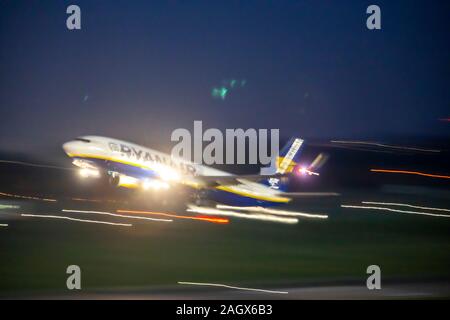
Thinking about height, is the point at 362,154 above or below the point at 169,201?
above

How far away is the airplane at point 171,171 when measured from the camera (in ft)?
136

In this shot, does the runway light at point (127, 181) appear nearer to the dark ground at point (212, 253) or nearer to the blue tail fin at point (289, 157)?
the dark ground at point (212, 253)

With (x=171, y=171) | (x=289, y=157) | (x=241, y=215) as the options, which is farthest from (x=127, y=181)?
(x=289, y=157)

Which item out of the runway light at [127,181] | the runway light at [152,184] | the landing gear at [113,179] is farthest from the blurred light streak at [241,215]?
the landing gear at [113,179]

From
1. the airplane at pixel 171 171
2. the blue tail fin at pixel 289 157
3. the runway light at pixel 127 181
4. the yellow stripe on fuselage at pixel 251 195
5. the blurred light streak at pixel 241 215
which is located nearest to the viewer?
the airplane at pixel 171 171

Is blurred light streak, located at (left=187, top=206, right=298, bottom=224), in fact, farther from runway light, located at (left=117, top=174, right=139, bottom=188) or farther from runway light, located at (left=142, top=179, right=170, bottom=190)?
runway light, located at (left=117, top=174, right=139, bottom=188)

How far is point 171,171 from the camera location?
44.7 metres

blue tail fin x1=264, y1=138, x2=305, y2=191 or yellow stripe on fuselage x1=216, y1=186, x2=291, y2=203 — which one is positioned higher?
blue tail fin x1=264, y1=138, x2=305, y2=191

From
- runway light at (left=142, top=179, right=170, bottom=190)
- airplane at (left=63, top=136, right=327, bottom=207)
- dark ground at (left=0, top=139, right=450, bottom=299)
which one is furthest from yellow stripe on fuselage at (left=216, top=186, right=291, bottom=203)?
runway light at (left=142, top=179, right=170, bottom=190)

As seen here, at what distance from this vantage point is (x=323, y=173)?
9988 cm

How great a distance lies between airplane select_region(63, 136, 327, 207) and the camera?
1638 inches

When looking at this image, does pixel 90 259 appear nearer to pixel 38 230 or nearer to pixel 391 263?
pixel 38 230

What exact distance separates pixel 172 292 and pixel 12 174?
191 feet
